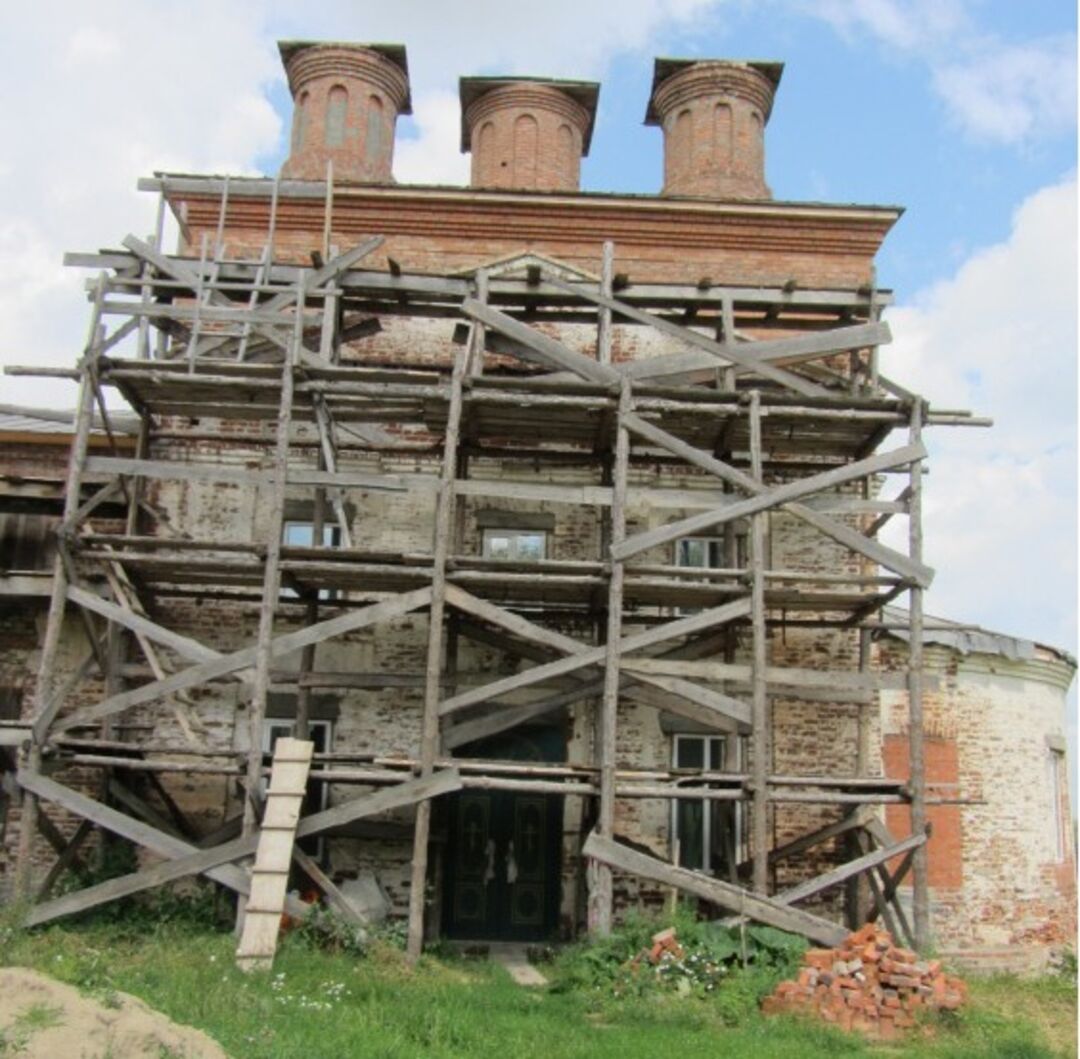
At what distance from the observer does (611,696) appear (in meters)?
11.4

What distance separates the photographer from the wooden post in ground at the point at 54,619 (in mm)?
11531

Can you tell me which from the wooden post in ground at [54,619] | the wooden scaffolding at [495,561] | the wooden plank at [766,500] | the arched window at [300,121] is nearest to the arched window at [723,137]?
the wooden scaffolding at [495,561]

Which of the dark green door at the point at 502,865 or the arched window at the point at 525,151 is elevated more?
the arched window at the point at 525,151

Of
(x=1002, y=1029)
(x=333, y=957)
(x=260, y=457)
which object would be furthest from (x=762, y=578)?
(x=260, y=457)

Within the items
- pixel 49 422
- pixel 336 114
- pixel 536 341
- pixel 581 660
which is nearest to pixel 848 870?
pixel 581 660

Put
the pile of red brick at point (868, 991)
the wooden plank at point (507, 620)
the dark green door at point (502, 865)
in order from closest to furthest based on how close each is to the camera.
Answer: the pile of red brick at point (868, 991) < the wooden plank at point (507, 620) < the dark green door at point (502, 865)

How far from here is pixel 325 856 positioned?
44.0 feet

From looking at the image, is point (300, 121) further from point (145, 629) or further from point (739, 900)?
point (739, 900)

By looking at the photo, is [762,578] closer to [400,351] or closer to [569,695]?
[569,695]

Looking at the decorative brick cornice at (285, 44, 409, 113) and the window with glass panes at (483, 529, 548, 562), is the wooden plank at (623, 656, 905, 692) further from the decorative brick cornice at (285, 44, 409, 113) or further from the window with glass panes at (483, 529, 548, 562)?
the decorative brick cornice at (285, 44, 409, 113)

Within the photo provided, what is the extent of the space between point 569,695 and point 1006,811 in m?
5.39

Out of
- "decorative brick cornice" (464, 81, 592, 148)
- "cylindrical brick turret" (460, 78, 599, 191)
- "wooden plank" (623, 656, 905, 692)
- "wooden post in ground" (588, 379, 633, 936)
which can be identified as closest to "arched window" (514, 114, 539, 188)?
"cylindrical brick turret" (460, 78, 599, 191)

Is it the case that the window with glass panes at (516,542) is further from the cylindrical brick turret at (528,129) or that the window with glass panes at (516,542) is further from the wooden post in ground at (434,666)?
the cylindrical brick turret at (528,129)

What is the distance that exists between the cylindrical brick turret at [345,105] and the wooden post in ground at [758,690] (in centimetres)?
906
